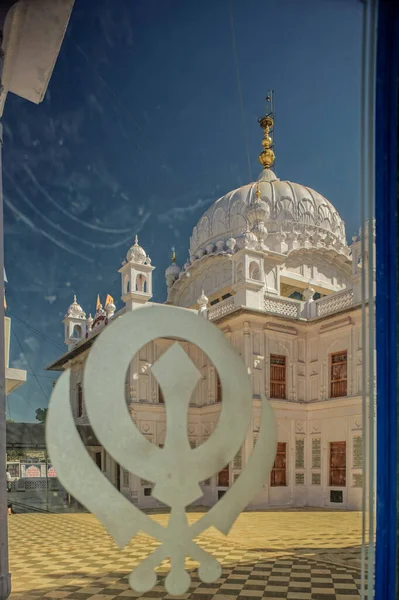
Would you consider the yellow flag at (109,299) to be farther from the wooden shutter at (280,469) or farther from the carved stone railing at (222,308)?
the wooden shutter at (280,469)

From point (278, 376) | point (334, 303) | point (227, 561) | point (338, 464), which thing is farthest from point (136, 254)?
point (338, 464)

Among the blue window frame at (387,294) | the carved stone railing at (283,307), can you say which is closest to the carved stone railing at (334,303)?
the carved stone railing at (283,307)

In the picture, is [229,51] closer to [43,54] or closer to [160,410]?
[43,54]

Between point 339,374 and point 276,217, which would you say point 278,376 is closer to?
point 339,374

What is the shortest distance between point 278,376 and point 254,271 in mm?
2273

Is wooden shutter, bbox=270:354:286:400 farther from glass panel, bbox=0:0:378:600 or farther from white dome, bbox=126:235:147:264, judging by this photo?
white dome, bbox=126:235:147:264

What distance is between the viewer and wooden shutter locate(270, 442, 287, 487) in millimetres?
10398

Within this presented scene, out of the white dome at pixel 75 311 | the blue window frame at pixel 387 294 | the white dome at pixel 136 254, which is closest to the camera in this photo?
the blue window frame at pixel 387 294

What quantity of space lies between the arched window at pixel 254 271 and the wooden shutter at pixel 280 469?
3.47 metres

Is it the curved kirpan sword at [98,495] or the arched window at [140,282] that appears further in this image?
the arched window at [140,282]

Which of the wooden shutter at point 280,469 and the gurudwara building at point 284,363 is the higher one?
the gurudwara building at point 284,363

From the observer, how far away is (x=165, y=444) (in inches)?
118

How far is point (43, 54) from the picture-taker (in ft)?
13.0

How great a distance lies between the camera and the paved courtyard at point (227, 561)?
4336 mm
